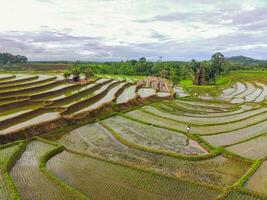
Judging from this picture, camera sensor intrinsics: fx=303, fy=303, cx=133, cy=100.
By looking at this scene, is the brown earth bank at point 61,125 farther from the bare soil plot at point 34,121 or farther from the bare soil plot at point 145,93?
the bare soil plot at point 145,93

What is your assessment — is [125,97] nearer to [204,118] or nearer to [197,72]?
[204,118]

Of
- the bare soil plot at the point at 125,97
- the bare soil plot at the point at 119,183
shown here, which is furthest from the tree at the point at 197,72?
the bare soil plot at the point at 119,183

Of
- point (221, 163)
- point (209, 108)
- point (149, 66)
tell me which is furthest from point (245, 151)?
point (149, 66)

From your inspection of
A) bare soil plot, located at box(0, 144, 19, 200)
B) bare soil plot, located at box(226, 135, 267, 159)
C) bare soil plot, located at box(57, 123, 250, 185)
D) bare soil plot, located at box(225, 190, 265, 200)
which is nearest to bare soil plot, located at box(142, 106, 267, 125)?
bare soil plot, located at box(226, 135, 267, 159)

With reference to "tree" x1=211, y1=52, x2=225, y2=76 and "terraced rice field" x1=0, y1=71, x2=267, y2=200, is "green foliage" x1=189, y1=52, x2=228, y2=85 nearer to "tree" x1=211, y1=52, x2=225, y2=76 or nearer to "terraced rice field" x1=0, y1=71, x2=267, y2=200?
"tree" x1=211, y1=52, x2=225, y2=76

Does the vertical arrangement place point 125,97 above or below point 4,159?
above

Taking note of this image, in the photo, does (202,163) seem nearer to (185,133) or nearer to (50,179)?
(185,133)

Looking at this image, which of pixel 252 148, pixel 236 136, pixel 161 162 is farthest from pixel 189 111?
pixel 161 162
